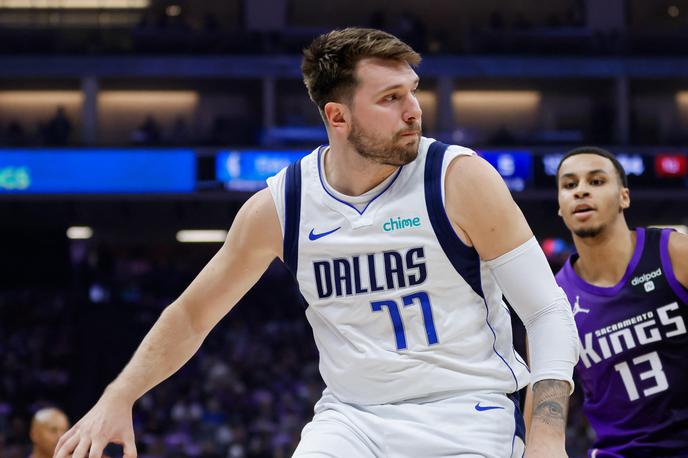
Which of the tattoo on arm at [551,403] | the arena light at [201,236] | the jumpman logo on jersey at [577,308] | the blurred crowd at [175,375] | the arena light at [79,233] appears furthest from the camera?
the arena light at [201,236]

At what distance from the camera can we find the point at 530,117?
26453 millimetres

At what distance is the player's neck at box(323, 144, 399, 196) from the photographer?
2834 millimetres

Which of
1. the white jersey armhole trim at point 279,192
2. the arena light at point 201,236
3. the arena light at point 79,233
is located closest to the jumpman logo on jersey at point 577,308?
the white jersey armhole trim at point 279,192

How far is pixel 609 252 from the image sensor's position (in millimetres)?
4082

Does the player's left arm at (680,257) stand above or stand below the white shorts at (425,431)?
above

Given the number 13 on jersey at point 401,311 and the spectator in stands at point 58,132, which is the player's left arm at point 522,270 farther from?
the spectator in stands at point 58,132

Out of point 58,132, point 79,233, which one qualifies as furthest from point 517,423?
point 79,233

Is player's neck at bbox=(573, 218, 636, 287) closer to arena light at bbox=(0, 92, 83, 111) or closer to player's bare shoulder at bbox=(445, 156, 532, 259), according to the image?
player's bare shoulder at bbox=(445, 156, 532, 259)

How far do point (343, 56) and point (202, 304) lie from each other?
35.5 inches

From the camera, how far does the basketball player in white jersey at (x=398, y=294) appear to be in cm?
256

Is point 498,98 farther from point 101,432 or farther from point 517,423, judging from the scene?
point 101,432

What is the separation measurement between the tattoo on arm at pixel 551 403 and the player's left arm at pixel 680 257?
5.41 ft

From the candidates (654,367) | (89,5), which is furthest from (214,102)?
(654,367)

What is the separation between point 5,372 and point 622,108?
52.2ft
